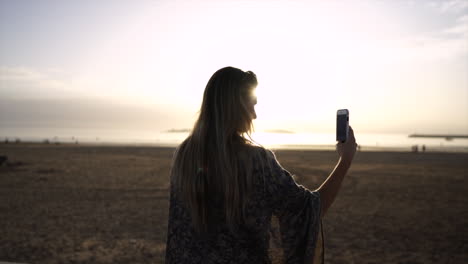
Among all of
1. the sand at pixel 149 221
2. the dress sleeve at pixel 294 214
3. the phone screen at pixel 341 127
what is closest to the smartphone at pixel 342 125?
the phone screen at pixel 341 127

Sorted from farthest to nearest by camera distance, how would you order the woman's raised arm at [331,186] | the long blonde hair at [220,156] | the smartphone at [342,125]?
the smartphone at [342,125], the woman's raised arm at [331,186], the long blonde hair at [220,156]

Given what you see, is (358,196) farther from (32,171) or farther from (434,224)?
(32,171)

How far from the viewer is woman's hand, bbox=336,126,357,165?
1.81 metres

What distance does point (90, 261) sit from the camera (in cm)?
699

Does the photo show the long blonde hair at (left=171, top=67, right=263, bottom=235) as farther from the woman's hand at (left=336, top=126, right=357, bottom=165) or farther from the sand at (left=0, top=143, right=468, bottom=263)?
the sand at (left=0, top=143, right=468, bottom=263)

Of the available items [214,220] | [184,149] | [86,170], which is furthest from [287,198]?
[86,170]

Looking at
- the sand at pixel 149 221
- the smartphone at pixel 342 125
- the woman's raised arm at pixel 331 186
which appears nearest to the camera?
the woman's raised arm at pixel 331 186

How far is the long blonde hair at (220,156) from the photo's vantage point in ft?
5.03

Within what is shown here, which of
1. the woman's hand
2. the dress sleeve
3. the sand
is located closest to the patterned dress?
the dress sleeve

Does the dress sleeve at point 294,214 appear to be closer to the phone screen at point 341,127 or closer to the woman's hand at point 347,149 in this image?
the woman's hand at point 347,149

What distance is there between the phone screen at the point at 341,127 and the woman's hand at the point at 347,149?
29 millimetres

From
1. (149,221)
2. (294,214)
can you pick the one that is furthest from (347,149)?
(149,221)

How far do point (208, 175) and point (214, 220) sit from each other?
222 millimetres

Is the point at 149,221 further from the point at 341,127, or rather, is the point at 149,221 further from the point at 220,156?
the point at 220,156
